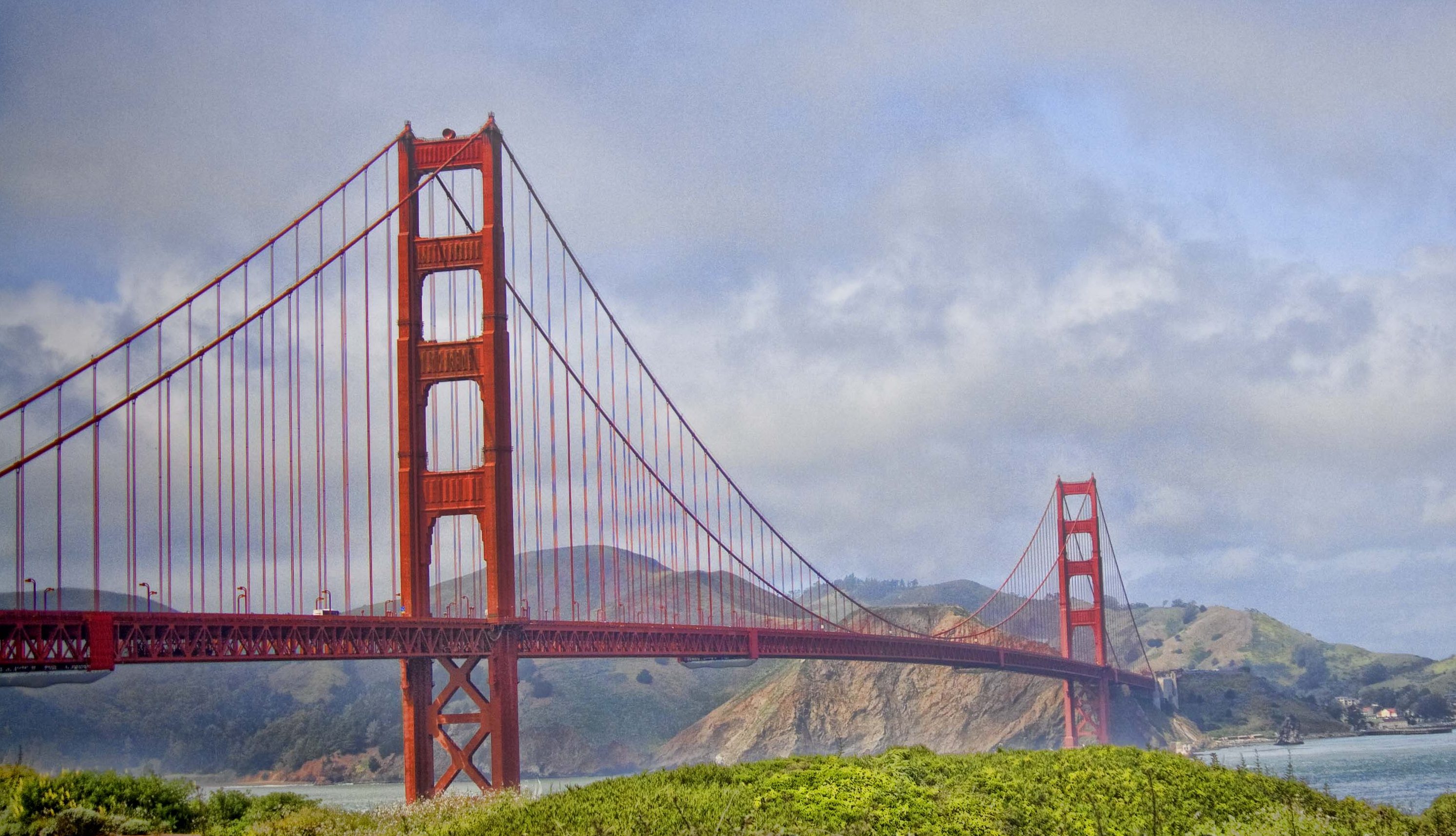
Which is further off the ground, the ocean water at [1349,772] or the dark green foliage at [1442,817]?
the dark green foliage at [1442,817]

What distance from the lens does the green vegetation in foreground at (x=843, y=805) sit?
23.3 m

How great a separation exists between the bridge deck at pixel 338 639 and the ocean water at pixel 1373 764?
20.5 meters

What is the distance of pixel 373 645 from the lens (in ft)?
142

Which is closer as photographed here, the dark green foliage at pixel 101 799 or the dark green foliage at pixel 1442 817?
the dark green foliage at pixel 101 799

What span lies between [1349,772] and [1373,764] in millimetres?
10137

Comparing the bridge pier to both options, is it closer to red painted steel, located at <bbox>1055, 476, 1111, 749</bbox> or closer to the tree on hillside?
red painted steel, located at <bbox>1055, 476, 1111, 749</bbox>

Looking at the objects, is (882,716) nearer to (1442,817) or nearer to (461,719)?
(461,719)

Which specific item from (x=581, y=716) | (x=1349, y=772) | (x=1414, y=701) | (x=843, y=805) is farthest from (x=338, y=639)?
(x=1414, y=701)

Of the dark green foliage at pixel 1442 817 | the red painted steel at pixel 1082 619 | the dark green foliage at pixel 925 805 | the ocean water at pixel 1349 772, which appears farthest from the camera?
the red painted steel at pixel 1082 619

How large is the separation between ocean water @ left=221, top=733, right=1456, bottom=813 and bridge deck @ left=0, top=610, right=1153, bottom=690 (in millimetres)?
4737

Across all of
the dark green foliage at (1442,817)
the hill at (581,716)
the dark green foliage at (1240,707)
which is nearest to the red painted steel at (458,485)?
the dark green foliage at (1442,817)

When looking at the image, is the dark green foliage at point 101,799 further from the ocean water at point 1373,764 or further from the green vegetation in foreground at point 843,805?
the ocean water at point 1373,764

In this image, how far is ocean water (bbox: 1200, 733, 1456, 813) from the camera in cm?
6250

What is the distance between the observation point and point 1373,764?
308ft
